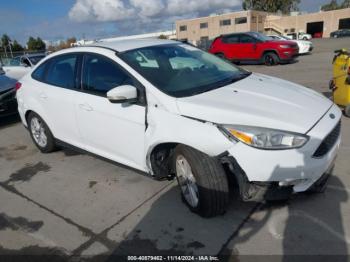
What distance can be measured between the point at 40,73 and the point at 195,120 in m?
3.00

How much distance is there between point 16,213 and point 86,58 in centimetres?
194

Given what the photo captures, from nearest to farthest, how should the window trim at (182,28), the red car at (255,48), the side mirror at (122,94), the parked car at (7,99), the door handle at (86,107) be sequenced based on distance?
the side mirror at (122,94) < the door handle at (86,107) < the parked car at (7,99) < the red car at (255,48) < the window trim at (182,28)

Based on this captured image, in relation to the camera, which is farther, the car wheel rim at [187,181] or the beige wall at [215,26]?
the beige wall at [215,26]

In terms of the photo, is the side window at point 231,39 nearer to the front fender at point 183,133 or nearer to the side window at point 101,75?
the side window at point 101,75

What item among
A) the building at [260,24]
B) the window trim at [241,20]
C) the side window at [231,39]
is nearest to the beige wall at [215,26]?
the building at [260,24]

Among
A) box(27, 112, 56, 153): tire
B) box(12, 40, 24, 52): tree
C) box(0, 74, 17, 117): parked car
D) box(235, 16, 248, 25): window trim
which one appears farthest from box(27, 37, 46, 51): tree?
box(27, 112, 56, 153): tire

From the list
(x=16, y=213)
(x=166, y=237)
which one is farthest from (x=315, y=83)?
(x=16, y=213)

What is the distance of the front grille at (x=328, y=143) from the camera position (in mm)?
2551

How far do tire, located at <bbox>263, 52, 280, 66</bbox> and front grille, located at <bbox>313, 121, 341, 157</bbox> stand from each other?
12.2 metres

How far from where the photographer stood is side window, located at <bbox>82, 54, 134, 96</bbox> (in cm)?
330

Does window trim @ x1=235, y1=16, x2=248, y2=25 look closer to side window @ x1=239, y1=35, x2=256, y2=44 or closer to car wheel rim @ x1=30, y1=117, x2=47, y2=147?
side window @ x1=239, y1=35, x2=256, y2=44

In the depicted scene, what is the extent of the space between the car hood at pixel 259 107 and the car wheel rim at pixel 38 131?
2.78 metres

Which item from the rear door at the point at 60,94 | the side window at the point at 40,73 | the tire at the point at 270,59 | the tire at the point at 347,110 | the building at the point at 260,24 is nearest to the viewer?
the rear door at the point at 60,94

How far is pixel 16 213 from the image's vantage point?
11.0 ft
